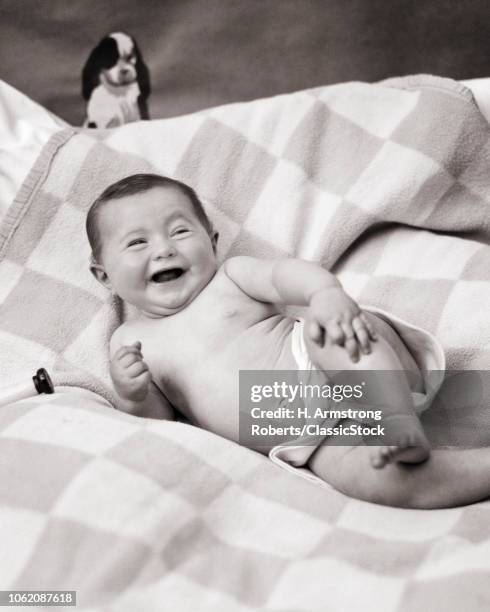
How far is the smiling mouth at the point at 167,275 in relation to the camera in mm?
1320

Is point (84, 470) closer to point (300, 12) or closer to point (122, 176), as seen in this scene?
point (122, 176)

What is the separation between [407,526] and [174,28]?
128cm

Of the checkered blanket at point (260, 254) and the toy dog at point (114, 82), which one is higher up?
the toy dog at point (114, 82)

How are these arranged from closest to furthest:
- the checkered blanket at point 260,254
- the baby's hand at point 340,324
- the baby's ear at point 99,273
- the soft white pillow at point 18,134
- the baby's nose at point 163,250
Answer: the checkered blanket at point 260,254, the baby's hand at point 340,324, the baby's nose at point 163,250, the baby's ear at point 99,273, the soft white pillow at point 18,134

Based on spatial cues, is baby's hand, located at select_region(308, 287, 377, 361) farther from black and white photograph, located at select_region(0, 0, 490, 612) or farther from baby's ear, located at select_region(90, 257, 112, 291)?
baby's ear, located at select_region(90, 257, 112, 291)

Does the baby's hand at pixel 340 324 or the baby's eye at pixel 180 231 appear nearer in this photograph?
the baby's hand at pixel 340 324

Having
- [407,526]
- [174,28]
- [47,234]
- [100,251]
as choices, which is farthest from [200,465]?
[174,28]

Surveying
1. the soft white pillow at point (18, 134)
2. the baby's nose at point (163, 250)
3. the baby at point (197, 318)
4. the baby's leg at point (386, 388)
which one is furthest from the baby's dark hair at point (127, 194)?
the baby's leg at point (386, 388)

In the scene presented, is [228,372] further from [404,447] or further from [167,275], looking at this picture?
[404,447]

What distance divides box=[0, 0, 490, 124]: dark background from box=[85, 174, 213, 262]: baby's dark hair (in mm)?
530

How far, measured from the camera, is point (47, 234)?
1484 millimetres

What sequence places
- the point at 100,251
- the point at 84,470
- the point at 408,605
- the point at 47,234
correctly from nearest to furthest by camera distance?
1. the point at 408,605
2. the point at 84,470
3. the point at 100,251
4. the point at 47,234

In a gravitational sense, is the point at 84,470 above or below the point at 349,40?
below

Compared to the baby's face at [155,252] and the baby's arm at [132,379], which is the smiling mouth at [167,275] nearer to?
the baby's face at [155,252]
